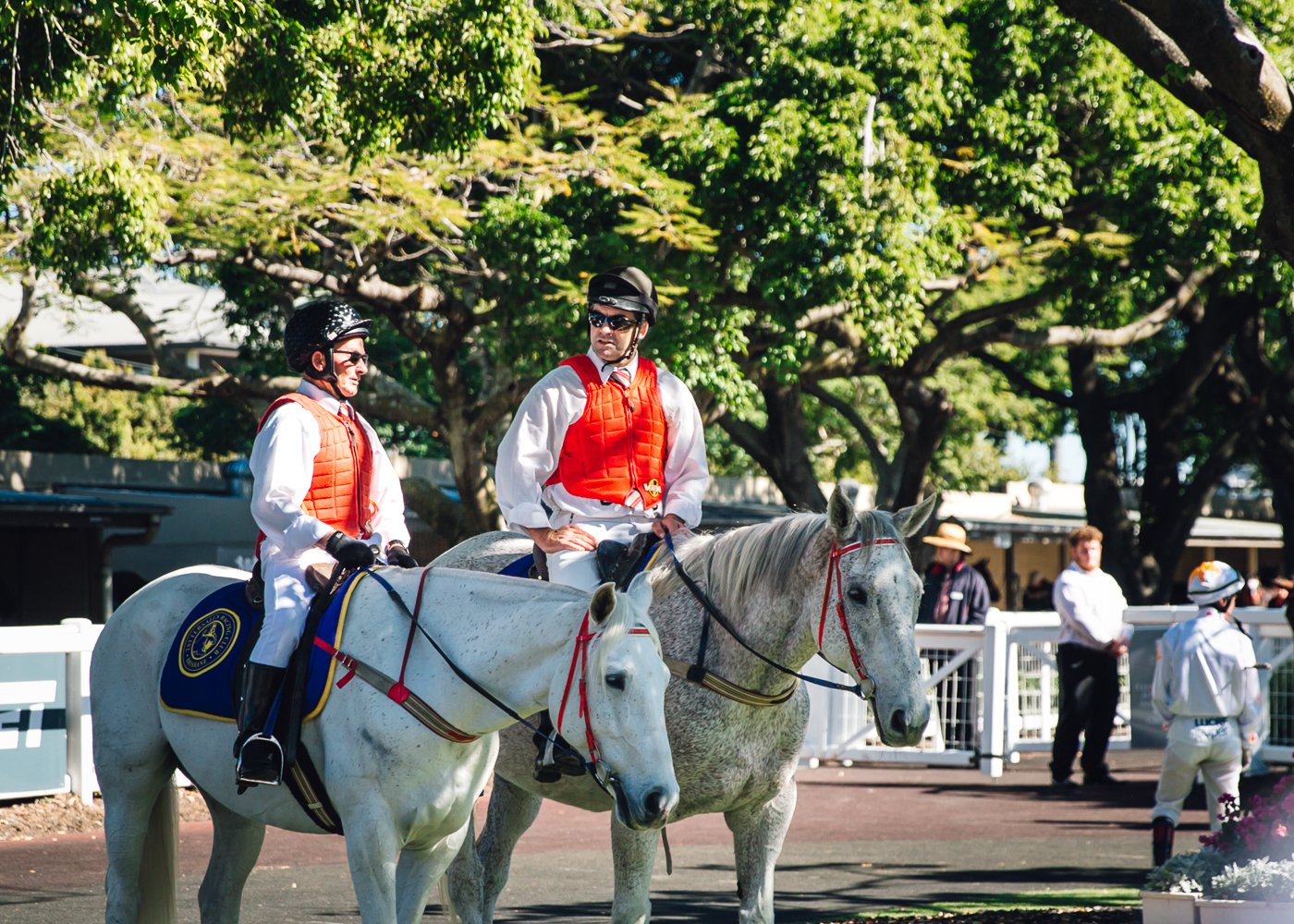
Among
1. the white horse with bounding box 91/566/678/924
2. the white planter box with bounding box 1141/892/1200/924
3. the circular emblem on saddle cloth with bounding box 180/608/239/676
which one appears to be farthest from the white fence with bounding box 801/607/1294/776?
the circular emblem on saddle cloth with bounding box 180/608/239/676

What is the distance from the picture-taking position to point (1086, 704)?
560 inches

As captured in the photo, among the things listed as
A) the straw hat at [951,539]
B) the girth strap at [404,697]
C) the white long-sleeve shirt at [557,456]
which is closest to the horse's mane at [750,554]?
the white long-sleeve shirt at [557,456]

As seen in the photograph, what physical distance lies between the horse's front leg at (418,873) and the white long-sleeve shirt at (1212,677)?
219 inches

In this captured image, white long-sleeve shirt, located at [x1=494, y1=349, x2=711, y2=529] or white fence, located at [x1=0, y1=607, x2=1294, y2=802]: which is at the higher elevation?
white long-sleeve shirt, located at [x1=494, y1=349, x2=711, y2=529]

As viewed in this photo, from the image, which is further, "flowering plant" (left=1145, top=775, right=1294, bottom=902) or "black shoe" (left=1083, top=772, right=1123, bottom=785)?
"black shoe" (left=1083, top=772, right=1123, bottom=785)

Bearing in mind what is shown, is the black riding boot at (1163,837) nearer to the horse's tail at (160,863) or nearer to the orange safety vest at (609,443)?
the orange safety vest at (609,443)

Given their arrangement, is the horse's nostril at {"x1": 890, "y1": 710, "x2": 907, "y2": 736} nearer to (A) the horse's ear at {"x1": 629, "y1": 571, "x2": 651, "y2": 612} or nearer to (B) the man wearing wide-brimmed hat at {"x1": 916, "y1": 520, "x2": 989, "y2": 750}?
(A) the horse's ear at {"x1": 629, "y1": 571, "x2": 651, "y2": 612}

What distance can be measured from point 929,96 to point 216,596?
44.3ft

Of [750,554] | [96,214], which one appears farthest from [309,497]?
[96,214]

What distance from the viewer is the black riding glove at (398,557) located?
555cm

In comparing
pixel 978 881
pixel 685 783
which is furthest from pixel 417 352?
pixel 685 783

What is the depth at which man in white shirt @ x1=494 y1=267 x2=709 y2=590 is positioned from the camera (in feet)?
19.3

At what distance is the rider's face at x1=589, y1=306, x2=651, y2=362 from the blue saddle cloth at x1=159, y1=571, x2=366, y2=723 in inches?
55.6

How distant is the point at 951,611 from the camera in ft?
50.6
